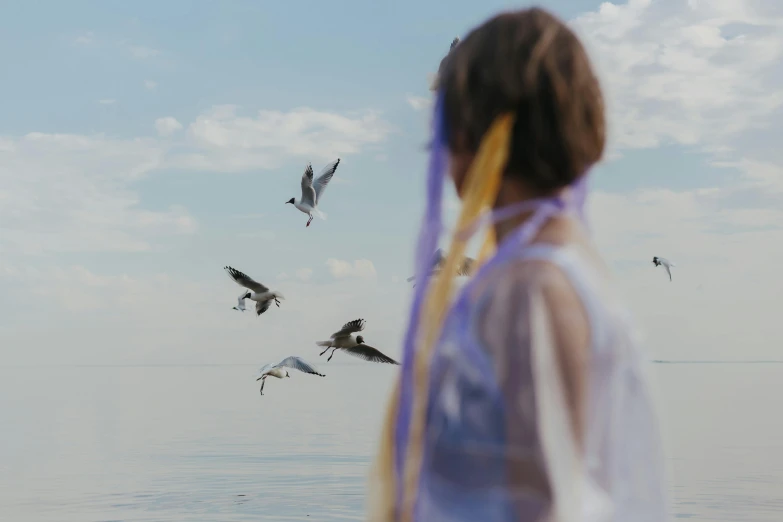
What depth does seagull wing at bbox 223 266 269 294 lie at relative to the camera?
645 inches

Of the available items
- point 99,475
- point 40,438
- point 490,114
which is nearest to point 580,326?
point 490,114

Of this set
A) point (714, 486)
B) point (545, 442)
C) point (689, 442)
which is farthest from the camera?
point (689, 442)

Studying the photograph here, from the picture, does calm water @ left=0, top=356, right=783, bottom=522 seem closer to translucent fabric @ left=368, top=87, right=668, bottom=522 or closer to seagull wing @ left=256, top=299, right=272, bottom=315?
seagull wing @ left=256, top=299, right=272, bottom=315

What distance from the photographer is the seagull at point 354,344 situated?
48.8 ft

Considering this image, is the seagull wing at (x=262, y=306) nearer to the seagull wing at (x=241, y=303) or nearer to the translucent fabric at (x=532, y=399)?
the seagull wing at (x=241, y=303)

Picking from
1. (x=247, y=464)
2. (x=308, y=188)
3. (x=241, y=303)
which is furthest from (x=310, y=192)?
(x=247, y=464)

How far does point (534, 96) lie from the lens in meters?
2.14

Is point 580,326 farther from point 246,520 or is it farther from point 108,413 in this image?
point 108,413

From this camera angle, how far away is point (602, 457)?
2.10 m

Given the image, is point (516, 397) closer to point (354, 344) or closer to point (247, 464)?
point (354, 344)

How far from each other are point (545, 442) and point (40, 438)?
33158mm

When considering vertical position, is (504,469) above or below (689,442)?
below

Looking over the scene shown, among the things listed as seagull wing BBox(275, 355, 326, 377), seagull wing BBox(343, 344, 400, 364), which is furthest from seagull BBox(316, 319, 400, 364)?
seagull wing BBox(275, 355, 326, 377)

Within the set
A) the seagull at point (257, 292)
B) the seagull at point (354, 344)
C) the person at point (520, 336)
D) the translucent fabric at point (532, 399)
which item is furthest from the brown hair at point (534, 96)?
the seagull at point (257, 292)
